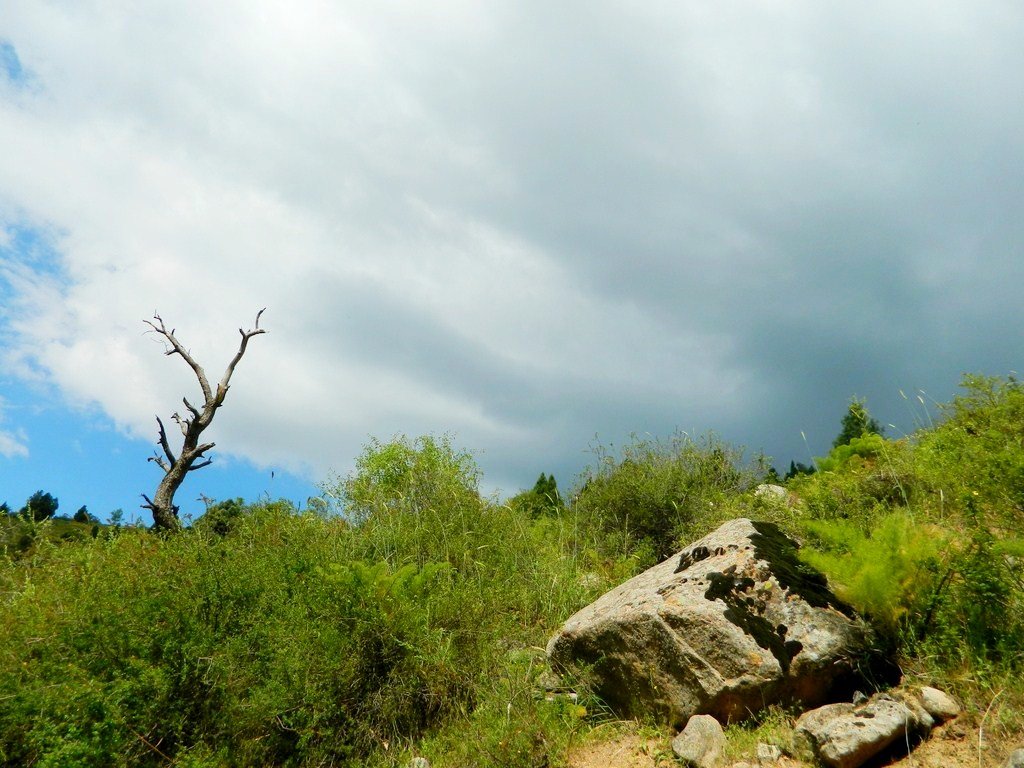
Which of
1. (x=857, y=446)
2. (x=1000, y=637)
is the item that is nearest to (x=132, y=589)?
(x=1000, y=637)

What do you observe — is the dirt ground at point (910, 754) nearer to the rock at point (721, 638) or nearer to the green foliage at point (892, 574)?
the rock at point (721, 638)

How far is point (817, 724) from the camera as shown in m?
4.35

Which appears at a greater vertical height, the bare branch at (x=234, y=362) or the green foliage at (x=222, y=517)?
the bare branch at (x=234, y=362)

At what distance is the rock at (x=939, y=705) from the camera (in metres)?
4.23

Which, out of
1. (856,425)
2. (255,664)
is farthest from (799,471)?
(255,664)

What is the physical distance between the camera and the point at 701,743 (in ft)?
15.1

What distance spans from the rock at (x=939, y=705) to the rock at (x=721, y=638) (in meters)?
0.58

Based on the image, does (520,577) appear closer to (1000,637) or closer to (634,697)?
(634,697)

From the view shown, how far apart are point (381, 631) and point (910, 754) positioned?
3.63m

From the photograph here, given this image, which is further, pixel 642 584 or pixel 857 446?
pixel 857 446

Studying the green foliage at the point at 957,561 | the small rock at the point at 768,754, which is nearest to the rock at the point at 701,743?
the small rock at the point at 768,754

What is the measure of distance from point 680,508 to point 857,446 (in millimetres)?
2716

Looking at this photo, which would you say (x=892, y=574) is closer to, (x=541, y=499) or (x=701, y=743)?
(x=701, y=743)

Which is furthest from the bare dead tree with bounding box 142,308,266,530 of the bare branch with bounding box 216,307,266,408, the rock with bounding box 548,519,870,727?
the rock with bounding box 548,519,870,727
